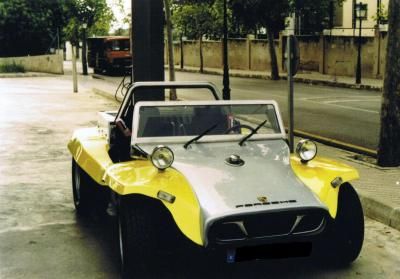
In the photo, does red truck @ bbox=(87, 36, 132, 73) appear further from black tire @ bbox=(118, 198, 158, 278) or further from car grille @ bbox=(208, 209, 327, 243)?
car grille @ bbox=(208, 209, 327, 243)

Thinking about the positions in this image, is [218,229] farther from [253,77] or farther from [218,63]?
[218,63]

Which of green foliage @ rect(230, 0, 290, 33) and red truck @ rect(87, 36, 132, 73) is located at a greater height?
green foliage @ rect(230, 0, 290, 33)

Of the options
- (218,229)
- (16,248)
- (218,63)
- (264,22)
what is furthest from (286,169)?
(218,63)

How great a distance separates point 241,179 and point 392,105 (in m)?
5.10

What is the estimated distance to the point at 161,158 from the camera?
211 inches

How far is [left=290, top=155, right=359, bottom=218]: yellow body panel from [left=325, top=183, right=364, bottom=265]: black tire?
15cm

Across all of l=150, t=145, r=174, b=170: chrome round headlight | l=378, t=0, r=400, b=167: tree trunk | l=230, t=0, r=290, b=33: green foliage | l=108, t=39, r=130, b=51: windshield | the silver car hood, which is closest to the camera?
the silver car hood

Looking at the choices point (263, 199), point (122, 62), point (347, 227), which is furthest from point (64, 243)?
point (122, 62)

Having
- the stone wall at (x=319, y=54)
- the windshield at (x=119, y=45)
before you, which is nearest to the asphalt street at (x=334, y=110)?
the stone wall at (x=319, y=54)

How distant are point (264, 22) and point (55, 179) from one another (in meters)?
26.4

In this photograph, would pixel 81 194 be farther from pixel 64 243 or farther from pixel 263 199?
pixel 263 199

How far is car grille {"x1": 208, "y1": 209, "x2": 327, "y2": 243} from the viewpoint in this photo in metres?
4.77

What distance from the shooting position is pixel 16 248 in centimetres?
624

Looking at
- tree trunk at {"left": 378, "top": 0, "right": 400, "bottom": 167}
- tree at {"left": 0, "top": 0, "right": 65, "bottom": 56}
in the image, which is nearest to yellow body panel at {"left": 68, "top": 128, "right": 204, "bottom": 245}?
tree trunk at {"left": 378, "top": 0, "right": 400, "bottom": 167}
